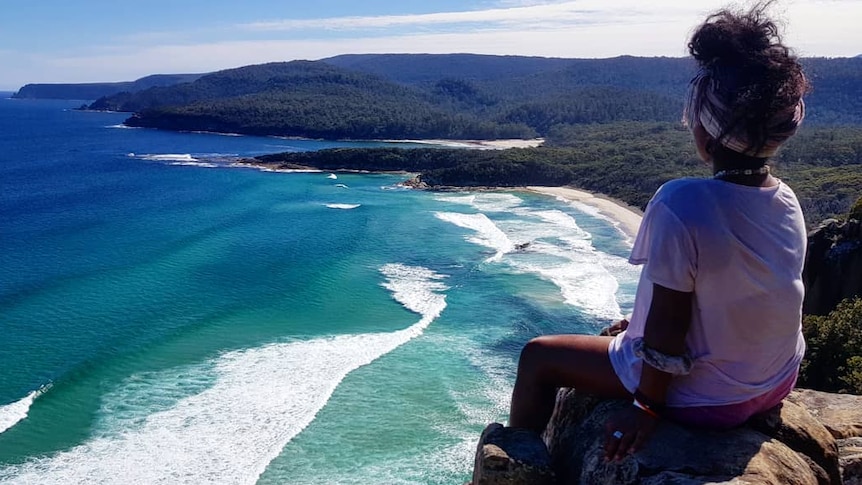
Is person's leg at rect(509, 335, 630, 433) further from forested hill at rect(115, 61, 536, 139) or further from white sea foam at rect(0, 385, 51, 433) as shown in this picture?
forested hill at rect(115, 61, 536, 139)

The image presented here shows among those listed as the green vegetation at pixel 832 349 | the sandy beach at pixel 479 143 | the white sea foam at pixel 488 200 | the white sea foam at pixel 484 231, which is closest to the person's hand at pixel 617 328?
the green vegetation at pixel 832 349

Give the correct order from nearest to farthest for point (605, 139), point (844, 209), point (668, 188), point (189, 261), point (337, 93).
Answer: point (668, 188), point (189, 261), point (844, 209), point (605, 139), point (337, 93)

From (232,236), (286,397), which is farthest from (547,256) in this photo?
(286,397)

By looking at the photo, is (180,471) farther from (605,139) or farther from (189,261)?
(605,139)

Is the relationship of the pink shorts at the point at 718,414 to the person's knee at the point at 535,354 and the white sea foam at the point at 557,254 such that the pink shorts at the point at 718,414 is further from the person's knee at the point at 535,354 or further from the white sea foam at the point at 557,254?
the white sea foam at the point at 557,254

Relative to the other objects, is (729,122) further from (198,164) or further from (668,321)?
(198,164)

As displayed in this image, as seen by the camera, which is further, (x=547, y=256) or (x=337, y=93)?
(x=337, y=93)
